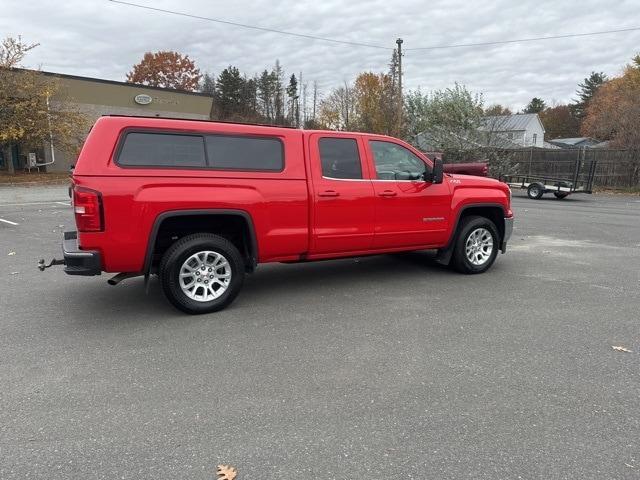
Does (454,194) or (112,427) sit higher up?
(454,194)

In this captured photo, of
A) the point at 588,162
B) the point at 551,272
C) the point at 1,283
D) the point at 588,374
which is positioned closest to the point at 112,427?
the point at 588,374

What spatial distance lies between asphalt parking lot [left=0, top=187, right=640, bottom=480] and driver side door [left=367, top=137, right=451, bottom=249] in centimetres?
63

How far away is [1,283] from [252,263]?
3544 mm

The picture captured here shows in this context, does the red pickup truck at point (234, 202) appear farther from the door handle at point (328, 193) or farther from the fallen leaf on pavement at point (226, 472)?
the fallen leaf on pavement at point (226, 472)

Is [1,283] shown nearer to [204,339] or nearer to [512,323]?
[204,339]

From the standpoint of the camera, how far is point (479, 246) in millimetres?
7094

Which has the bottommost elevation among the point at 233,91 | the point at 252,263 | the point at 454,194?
the point at 252,263

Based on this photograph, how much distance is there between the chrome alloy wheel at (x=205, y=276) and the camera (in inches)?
201

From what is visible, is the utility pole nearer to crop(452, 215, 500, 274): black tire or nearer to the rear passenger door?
crop(452, 215, 500, 274): black tire

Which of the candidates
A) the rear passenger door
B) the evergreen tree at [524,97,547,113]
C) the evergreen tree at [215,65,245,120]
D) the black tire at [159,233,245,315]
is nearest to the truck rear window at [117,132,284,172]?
the rear passenger door

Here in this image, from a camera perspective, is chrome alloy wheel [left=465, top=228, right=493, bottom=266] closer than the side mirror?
No

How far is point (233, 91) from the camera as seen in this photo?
2709 inches

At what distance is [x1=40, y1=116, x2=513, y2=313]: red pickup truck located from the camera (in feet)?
15.3

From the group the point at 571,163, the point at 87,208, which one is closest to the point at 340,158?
the point at 87,208
